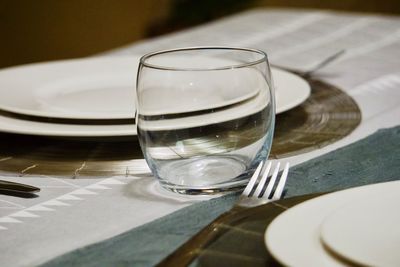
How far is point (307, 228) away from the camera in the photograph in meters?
0.41

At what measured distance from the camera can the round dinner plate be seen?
2.26 feet

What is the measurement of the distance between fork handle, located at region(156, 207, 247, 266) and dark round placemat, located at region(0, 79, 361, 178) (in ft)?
0.64

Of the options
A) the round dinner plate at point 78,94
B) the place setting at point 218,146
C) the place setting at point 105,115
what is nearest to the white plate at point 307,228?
the place setting at point 218,146

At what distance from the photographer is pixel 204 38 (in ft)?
4.58

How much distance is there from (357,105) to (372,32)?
568 mm

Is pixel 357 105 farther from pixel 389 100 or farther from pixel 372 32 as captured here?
pixel 372 32

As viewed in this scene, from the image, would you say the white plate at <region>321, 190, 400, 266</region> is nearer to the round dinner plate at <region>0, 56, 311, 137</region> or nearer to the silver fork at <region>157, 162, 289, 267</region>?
the silver fork at <region>157, 162, 289, 267</region>

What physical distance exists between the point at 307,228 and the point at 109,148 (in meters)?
0.31

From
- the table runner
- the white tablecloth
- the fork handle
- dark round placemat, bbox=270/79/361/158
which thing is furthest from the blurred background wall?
the fork handle

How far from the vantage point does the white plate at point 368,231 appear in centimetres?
38

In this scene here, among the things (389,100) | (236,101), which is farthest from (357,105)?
(236,101)

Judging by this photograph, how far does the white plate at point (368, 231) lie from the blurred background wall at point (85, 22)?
2792 millimetres

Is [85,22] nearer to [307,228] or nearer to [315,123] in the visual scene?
[315,123]

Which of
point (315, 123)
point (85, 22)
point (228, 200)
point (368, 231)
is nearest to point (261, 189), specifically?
point (228, 200)
